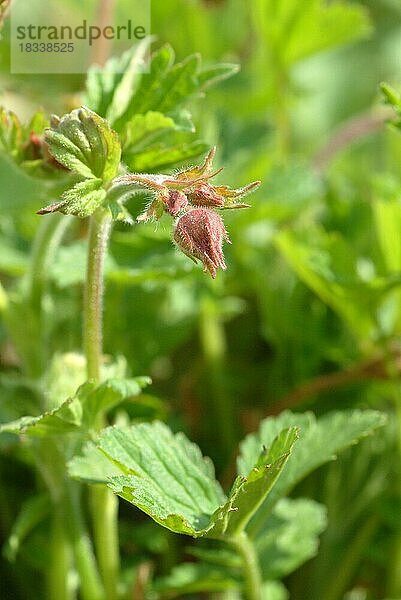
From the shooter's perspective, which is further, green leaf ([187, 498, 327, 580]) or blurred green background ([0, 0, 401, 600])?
blurred green background ([0, 0, 401, 600])

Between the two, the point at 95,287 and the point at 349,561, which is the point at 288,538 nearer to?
the point at 349,561

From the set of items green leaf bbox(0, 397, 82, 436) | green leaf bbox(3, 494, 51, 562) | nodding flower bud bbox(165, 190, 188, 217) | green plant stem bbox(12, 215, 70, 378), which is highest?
nodding flower bud bbox(165, 190, 188, 217)

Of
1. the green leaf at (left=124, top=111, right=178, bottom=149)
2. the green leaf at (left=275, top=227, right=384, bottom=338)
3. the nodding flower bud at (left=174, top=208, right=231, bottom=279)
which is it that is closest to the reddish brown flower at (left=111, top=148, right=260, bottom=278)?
the nodding flower bud at (left=174, top=208, right=231, bottom=279)

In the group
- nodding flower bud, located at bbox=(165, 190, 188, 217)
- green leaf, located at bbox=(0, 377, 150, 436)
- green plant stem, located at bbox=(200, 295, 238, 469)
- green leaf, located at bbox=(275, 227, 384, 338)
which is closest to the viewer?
nodding flower bud, located at bbox=(165, 190, 188, 217)

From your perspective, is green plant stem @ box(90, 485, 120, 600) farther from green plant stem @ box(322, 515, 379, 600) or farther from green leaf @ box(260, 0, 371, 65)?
green leaf @ box(260, 0, 371, 65)

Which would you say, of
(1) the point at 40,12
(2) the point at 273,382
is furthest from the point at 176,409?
(1) the point at 40,12

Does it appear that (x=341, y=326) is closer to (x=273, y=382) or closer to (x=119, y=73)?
(x=273, y=382)

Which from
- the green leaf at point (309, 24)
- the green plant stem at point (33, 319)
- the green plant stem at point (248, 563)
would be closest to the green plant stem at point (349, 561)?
the green plant stem at point (248, 563)
